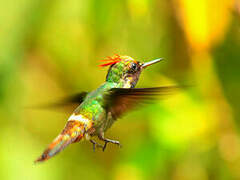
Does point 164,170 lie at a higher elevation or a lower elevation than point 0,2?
lower

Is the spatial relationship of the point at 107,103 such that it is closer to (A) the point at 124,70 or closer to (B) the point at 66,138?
(A) the point at 124,70

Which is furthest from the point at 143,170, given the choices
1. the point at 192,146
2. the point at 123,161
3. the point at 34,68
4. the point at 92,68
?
the point at 34,68

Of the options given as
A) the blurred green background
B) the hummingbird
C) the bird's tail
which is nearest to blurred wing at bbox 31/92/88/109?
the hummingbird

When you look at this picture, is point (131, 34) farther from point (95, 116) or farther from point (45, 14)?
point (95, 116)

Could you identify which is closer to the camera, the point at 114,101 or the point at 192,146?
the point at 114,101

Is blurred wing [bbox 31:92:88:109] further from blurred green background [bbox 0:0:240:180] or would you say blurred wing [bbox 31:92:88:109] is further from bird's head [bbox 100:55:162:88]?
blurred green background [bbox 0:0:240:180]

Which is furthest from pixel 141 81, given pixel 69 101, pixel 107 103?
pixel 107 103
